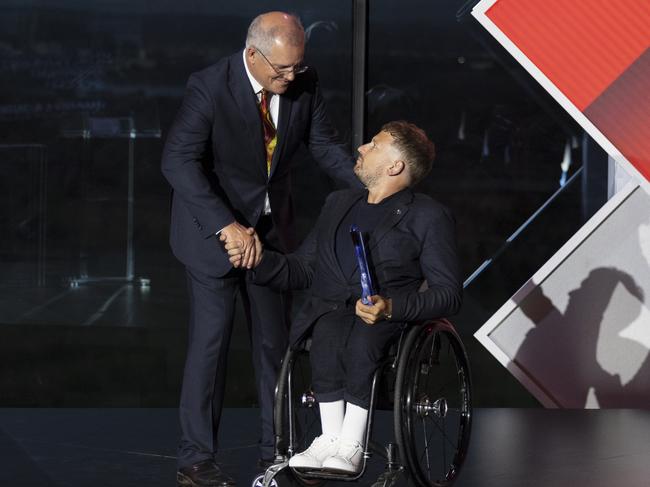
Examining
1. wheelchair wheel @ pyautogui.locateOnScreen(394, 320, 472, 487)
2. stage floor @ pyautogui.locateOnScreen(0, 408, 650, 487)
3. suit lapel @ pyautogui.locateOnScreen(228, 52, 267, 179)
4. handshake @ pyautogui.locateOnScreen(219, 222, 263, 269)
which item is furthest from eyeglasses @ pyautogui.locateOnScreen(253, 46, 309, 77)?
stage floor @ pyautogui.locateOnScreen(0, 408, 650, 487)

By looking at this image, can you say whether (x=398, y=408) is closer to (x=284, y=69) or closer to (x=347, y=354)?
(x=347, y=354)

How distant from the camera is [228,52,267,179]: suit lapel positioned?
353 centimetres

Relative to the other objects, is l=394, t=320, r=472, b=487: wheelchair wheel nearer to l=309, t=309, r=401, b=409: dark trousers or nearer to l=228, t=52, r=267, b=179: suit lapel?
l=309, t=309, r=401, b=409: dark trousers

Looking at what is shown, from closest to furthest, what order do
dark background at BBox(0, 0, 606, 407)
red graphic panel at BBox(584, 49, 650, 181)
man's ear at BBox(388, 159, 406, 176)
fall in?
man's ear at BBox(388, 159, 406, 176) → red graphic panel at BBox(584, 49, 650, 181) → dark background at BBox(0, 0, 606, 407)

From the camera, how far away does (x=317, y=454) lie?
3.12 meters

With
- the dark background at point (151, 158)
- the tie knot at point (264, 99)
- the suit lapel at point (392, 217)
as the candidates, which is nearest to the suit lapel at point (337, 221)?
the suit lapel at point (392, 217)

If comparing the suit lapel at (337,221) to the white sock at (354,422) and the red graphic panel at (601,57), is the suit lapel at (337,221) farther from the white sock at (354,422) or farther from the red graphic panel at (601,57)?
the red graphic panel at (601,57)

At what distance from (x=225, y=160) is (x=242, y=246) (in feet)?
1.18

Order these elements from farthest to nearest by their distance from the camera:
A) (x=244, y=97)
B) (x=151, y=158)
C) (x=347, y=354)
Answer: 1. (x=151, y=158)
2. (x=244, y=97)
3. (x=347, y=354)

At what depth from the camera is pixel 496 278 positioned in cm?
560

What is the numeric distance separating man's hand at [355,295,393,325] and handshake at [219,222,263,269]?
35cm

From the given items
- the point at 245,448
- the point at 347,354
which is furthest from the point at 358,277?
the point at 245,448

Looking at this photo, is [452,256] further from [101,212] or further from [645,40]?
[101,212]

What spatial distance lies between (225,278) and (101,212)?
194cm
